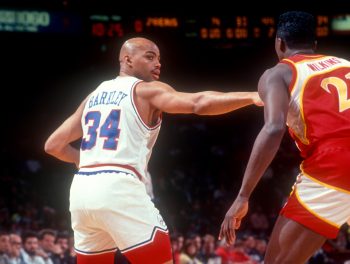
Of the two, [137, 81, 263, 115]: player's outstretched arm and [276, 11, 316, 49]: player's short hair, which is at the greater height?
[276, 11, 316, 49]: player's short hair

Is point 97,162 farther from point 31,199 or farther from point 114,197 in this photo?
point 31,199

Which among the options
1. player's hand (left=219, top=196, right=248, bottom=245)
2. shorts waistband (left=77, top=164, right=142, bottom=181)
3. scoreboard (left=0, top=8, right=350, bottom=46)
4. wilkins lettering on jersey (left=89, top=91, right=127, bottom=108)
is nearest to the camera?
player's hand (left=219, top=196, right=248, bottom=245)

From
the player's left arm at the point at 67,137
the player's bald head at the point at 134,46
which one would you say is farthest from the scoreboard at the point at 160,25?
the player's bald head at the point at 134,46

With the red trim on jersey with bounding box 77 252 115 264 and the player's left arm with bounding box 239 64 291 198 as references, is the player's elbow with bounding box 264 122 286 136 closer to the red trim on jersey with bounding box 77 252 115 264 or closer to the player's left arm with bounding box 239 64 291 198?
the player's left arm with bounding box 239 64 291 198

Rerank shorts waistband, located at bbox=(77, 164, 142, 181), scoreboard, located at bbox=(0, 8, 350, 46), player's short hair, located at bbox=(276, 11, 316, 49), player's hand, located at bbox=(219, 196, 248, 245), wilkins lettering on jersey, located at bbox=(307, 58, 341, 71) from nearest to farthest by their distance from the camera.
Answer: player's hand, located at bbox=(219, 196, 248, 245) → wilkins lettering on jersey, located at bbox=(307, 58, 341, 71) → player's short hair, located at bbox=(276, 11, 316, 49) → shorts waistband, located at bbox=(77, 164, 142, 181) → scoreboard, located at bbox=(0, 8, 350, 46)

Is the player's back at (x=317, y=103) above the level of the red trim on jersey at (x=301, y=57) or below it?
below

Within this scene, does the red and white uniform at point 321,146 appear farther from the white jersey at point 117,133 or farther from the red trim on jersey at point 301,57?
the white jersey at point 117,133

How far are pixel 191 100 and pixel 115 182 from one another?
66 centimetres

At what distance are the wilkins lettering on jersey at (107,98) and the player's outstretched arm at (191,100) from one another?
118 millimetres

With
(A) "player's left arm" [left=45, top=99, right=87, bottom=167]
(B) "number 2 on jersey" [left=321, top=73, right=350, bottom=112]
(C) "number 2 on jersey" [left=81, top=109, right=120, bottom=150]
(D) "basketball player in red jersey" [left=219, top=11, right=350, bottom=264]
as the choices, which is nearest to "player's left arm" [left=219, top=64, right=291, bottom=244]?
(D) "basketball player in red jersey" [left=219, top=11, right=350, bottom=264]

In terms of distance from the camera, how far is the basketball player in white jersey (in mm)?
4160

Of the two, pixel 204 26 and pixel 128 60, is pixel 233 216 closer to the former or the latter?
pixel 128 60

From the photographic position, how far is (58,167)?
15.1 m

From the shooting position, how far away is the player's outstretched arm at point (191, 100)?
4340mm
